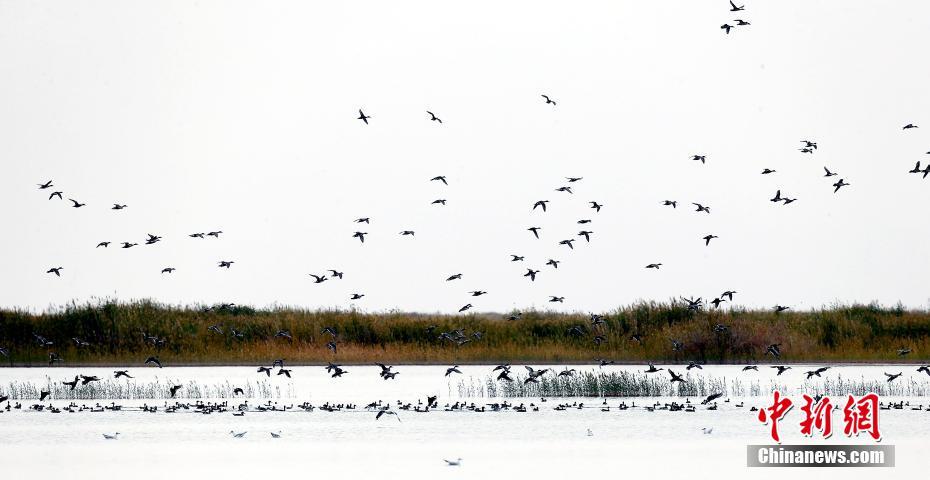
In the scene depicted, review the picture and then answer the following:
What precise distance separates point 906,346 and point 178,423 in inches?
952

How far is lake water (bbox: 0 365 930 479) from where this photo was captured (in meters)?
28.0

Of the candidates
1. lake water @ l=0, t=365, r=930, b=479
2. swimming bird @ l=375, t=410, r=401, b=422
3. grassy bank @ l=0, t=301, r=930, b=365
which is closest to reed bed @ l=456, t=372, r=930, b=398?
lake water @ l=0, t=365, r=930, b=479

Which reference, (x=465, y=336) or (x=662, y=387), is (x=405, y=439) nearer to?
(x=662, y=387)

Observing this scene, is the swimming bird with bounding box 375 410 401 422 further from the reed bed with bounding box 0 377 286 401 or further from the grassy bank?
the grassy bank

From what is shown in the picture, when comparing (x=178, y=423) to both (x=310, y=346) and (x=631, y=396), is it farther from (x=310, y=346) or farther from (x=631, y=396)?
(x=310, y=346)

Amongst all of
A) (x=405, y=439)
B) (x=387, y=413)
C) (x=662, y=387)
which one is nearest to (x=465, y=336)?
(x=662, y=387)

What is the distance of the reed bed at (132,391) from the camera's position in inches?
1553

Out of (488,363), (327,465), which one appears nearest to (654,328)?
(488,363)

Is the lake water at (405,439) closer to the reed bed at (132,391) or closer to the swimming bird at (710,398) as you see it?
the reed bed at (132,391)

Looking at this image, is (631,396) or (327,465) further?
(631,396)

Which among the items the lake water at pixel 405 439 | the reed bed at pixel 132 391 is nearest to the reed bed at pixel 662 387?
the lake water at pixel 405 439

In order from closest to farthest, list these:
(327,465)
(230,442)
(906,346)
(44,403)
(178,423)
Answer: (327,465) → (230,442) → (178,423) → (44,403) → (906,346)

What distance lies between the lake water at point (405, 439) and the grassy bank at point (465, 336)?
24.6ft

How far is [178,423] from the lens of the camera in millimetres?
34312
